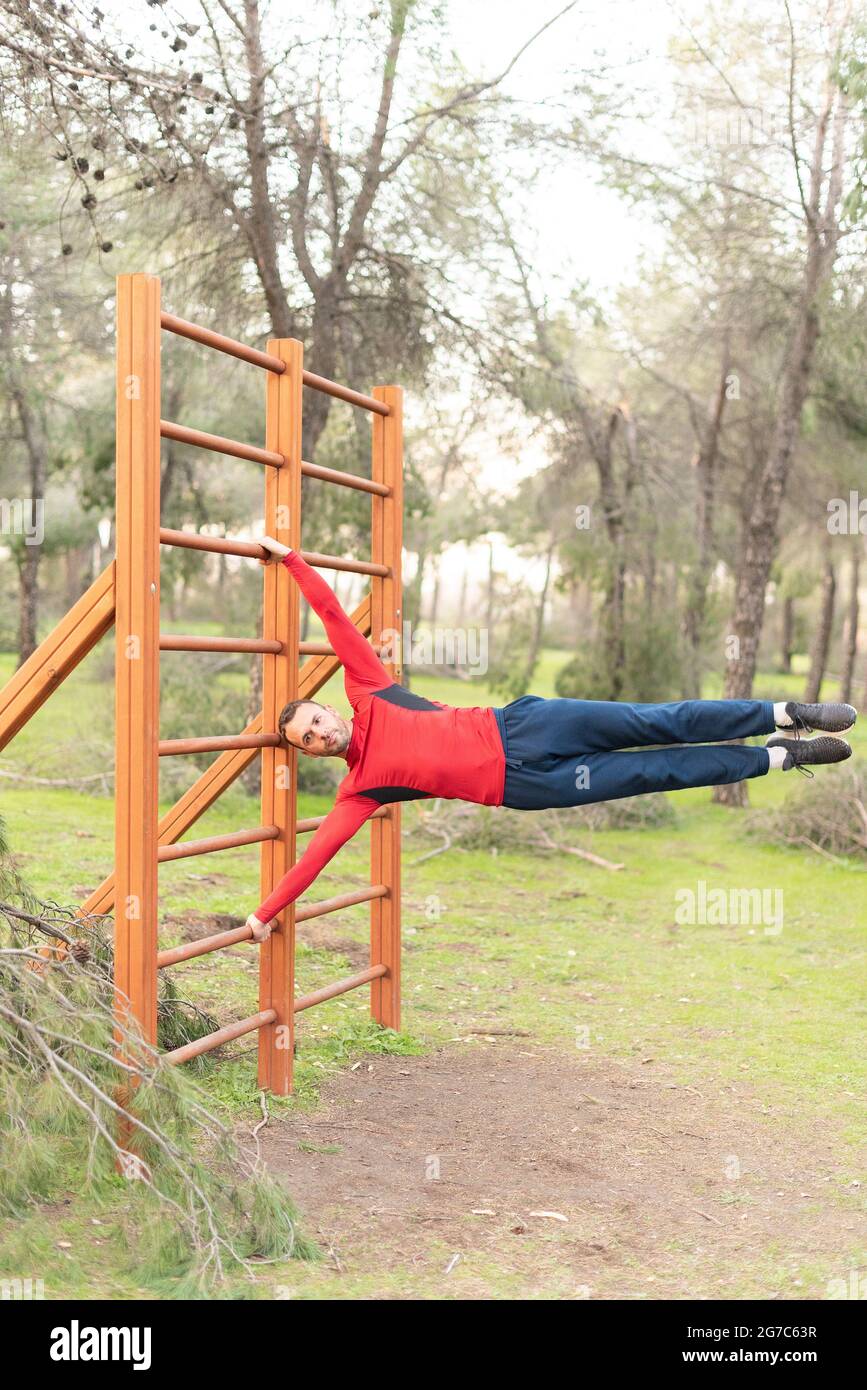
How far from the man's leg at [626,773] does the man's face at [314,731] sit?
55 centimetres

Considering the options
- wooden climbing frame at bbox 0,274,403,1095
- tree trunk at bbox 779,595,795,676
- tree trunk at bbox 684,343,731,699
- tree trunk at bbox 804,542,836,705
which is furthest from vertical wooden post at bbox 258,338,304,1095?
tree trunk at bbox 779,595,795,676

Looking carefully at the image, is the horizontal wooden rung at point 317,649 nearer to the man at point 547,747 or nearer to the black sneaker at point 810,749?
the man at point 547,747

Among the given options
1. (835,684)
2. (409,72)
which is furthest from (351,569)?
(835,684)

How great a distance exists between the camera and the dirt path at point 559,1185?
281 centimetres

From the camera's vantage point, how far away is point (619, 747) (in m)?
3.92

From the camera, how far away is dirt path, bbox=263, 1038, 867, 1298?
2812 mm

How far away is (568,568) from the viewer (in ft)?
38.9

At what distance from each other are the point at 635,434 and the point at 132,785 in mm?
8133

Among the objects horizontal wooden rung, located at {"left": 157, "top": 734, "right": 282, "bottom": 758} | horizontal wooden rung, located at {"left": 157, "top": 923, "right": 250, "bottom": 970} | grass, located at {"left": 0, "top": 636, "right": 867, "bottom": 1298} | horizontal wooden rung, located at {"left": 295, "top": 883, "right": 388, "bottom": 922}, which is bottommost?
grass, located at {"left": 0, "top": 636, "right": 867, "bottom": 1298}

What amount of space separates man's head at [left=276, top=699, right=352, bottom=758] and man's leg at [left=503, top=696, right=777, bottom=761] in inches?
21.4

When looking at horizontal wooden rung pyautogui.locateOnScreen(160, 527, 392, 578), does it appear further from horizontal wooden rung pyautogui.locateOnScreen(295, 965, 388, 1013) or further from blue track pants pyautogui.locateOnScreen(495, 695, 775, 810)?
horizontal wooden rung pyautogui.locateOnScreen(295, 965, 388, 1013)

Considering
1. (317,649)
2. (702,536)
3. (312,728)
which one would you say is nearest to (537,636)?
(702,536)

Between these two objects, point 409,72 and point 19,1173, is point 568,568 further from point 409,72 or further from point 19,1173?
point 19,1173

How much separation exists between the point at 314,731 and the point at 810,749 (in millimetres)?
1509
